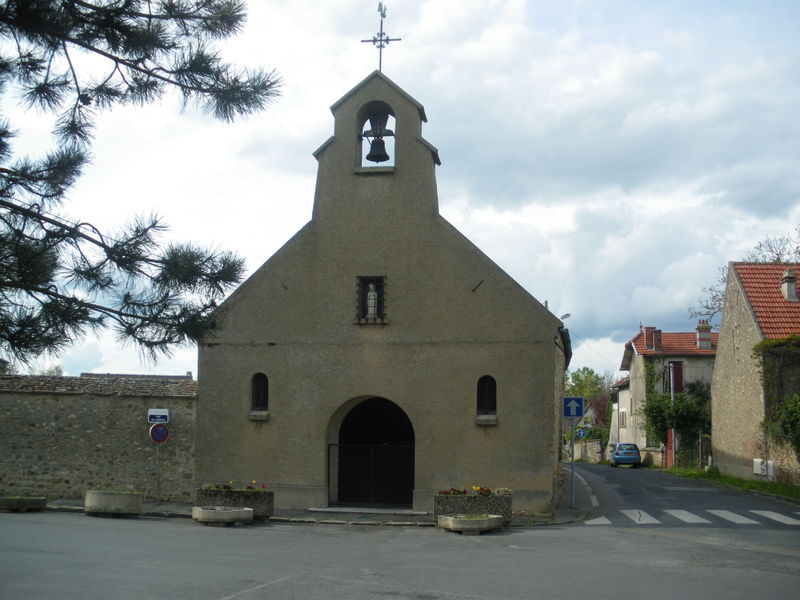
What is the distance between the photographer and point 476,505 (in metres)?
17.3

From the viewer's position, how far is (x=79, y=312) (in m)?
7.21

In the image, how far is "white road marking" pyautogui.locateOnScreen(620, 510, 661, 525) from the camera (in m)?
18.5

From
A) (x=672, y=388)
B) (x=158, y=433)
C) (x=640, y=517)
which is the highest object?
(x=672, y=388)

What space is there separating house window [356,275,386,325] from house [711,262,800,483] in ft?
50.1

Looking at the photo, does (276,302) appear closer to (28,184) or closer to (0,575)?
(0,575)

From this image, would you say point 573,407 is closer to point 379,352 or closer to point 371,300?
point 379,352

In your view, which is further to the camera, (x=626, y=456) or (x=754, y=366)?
(x=626, y=456)

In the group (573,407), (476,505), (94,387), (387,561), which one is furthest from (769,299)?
(94,387)

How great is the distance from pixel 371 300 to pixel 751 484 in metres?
17.0

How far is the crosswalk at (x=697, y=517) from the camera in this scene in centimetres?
1842

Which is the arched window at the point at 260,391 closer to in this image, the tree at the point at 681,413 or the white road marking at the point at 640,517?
the white road marking at the point at 640,517

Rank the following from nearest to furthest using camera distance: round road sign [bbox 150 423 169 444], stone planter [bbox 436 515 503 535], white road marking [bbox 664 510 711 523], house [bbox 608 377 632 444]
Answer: stone planter [bbox 436 515 503 535], white road marking [bbox 664 510 711 523], round road sign [bbox 150 423 169 444], house [bbox 608 377 632 444]

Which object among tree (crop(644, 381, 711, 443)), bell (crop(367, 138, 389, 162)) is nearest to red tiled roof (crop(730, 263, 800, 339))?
tree (crop(644, 381, 711, 443))

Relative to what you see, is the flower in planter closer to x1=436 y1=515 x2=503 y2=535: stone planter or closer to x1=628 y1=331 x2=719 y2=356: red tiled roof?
x1=436 y1=515 x2=503 y2=535: stone planter
